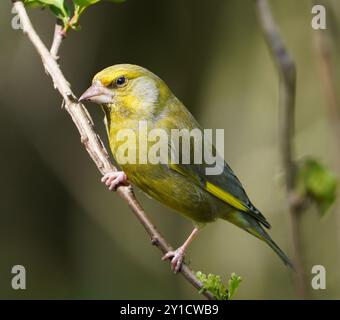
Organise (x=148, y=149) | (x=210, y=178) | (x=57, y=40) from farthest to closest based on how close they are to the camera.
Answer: (x=210, y=178)
(x=148, y=149)
(x=57, y=40)

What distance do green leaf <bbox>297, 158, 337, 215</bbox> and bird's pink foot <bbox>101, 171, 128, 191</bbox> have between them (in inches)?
41.0

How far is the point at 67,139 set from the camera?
8156 millimetres

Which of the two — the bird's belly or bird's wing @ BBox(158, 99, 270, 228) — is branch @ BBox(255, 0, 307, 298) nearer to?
the bird's belly

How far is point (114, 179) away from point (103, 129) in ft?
13.7

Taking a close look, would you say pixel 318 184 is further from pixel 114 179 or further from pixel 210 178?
pixel 210 178

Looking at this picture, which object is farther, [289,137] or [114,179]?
[114,179]

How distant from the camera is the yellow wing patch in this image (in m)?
4.56

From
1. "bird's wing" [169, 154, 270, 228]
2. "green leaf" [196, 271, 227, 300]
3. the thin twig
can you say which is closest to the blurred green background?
"bird's wing" [169, 154, 270, 228]

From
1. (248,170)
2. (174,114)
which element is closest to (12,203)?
(248,170)

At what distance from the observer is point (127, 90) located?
4.21 m

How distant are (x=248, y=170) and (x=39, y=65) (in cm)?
271

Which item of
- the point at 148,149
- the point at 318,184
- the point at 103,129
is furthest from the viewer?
the point at 103,129

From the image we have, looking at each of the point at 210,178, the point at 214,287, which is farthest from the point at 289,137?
the point at 210,178

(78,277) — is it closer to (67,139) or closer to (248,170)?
(67,139)
